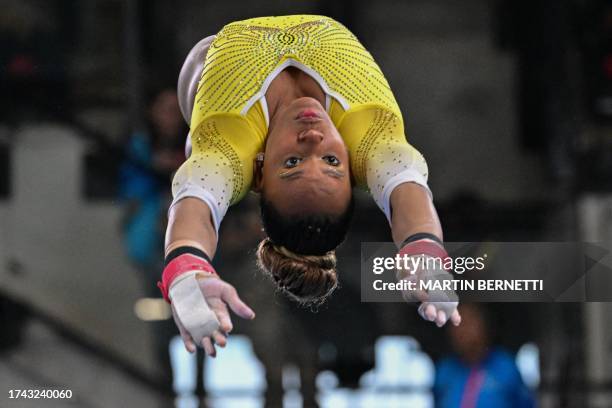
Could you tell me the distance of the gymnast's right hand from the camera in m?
1.40

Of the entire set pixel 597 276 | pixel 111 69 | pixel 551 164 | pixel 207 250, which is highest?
pixel 111 69

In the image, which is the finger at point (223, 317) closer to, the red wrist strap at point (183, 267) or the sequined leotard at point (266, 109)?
the red wrist strap at point (183, 267)

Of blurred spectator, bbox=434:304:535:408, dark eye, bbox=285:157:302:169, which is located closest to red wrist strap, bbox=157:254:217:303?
dark eye, bbox=285:157:302:169

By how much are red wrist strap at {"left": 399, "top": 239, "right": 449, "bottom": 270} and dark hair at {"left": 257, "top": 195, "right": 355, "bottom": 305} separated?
0.41ft

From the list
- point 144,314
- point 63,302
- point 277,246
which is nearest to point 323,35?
point 277,246

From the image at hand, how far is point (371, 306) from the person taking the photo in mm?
2340

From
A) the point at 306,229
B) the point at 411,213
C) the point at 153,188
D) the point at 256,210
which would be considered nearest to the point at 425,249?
the point at 411,213

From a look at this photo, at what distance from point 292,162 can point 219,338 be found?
1.16 ft

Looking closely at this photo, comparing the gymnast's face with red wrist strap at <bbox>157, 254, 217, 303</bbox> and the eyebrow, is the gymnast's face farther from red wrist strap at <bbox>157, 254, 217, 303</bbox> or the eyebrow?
red wrist strap at <bbox>157, 254, 217, 303</bbox>

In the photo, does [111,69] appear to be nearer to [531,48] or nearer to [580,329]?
[531,48]

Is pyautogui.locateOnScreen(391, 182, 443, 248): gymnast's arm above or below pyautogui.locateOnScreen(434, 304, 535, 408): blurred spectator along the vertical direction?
above

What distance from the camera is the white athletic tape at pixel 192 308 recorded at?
141 cm

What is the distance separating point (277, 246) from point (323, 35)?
0.40 meters

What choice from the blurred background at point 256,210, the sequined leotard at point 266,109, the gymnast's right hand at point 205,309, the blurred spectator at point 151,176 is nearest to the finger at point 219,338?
the gymnast's right hand at point 205,309
